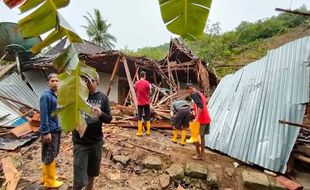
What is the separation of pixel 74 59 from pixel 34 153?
5.63m

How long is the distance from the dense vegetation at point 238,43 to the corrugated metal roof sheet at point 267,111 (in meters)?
6.12

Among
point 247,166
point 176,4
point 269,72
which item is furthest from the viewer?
point 269,72

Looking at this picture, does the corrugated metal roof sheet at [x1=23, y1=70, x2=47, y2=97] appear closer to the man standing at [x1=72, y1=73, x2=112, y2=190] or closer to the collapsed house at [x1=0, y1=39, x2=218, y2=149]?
the collapsed house at [x1=0, y1=39, x2=218, y2=149]

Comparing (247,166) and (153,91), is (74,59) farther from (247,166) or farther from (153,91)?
(153,91)

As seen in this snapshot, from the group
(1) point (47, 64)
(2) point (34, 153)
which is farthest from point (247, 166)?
(1) point (47, 64)

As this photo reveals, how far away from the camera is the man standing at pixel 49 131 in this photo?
3.92 meters

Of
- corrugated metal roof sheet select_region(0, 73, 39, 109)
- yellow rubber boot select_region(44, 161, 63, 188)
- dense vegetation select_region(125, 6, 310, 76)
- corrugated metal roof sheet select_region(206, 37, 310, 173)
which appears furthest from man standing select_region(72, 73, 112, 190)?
dense vegetation select_region(125, 6, 310, 76)

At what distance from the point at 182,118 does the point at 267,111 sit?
194 cm

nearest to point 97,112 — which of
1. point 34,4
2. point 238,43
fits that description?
point 34,4

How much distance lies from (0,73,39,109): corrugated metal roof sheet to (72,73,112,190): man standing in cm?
648

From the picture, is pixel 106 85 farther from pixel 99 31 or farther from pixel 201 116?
pixel 99 31

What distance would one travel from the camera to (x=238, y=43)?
22703 millimetres

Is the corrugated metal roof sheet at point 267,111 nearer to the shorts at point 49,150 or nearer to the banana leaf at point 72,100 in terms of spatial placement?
the shorts at point 49,150

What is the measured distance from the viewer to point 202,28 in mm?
1315
